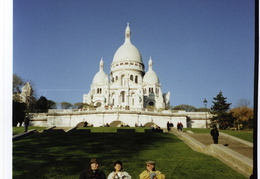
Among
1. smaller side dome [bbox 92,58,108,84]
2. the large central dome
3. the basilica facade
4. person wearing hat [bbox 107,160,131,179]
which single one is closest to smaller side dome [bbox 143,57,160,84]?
the basilica facade

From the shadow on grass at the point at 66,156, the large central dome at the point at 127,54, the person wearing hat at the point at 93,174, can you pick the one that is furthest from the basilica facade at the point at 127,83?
the person wearing hat at the point at 93,174

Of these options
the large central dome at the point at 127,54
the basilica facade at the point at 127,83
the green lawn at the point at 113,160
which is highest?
the large central dome at the point at 127,54

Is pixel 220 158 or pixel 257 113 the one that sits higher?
pixel 257 113

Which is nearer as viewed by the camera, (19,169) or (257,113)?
(257,113)

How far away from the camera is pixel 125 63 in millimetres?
63938

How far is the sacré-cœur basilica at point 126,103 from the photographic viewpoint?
1367 inches

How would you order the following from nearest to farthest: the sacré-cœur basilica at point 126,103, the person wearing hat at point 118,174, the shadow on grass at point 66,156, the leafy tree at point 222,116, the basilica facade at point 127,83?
1. the person wearing hat at point 118,174
2. the shadow on grass at point 66,156
3. the leafy tree at point 222,116
4. the sacré-cœur basilica at point 126,103
5. the basilica facade at point 127,83

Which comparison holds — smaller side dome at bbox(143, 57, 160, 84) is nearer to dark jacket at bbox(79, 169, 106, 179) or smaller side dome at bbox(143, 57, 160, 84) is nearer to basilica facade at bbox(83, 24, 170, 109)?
basilica facade at bbox(83, 24, 170, 109)

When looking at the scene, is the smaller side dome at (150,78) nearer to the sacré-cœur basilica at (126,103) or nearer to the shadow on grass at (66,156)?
the sacré-cœur basilica at (126,103)

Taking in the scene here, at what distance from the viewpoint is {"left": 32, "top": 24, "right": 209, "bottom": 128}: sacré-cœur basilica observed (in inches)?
1367

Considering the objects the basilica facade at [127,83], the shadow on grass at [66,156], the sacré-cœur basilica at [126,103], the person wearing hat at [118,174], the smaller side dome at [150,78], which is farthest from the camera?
the smaller side dome at [150,78]
